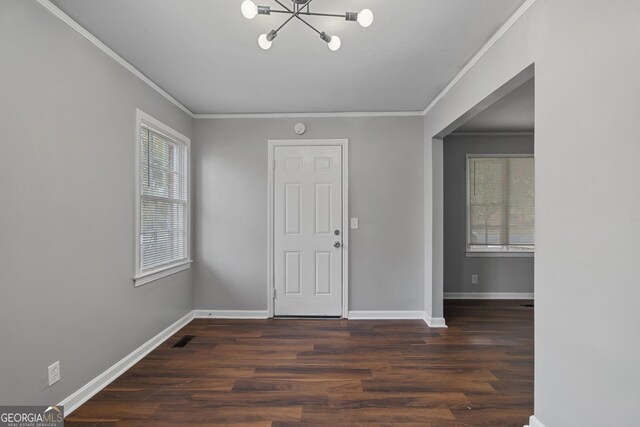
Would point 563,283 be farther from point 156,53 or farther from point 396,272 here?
point 156,53

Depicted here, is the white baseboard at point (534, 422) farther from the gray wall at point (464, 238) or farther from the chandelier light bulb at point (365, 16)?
the gray wall at point (464, 238)

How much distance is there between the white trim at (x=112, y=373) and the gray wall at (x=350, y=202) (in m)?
0.79

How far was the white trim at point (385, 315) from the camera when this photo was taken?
12.9 feet

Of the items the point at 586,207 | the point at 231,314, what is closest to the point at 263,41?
the point at 586,207

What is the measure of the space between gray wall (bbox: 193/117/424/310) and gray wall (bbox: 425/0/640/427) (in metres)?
2.02

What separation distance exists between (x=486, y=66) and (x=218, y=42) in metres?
1.92

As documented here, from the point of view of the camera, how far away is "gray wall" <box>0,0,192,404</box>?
5.58 ft

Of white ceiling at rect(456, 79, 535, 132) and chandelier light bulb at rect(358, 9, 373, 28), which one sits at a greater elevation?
white ceiling at rect(456, 79, 535, 132)

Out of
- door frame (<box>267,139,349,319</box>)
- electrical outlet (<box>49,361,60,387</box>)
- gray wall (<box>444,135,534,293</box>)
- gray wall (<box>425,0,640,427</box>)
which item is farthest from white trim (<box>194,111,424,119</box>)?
electrical outlet (<box>49,361,60,387</box>)

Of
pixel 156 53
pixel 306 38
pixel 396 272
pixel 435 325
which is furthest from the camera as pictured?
pixel 396 272

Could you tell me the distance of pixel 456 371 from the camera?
8.72 feet

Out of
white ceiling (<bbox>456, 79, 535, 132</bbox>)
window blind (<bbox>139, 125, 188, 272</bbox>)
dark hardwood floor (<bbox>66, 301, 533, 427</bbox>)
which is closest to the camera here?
dark hardwood floor (<bbox>66, 301, 533, 427</bbox>)

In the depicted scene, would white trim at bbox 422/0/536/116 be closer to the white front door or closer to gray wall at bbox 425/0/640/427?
gray wall at bbox 425/0/640/427

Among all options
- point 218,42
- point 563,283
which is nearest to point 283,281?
point 218,42
